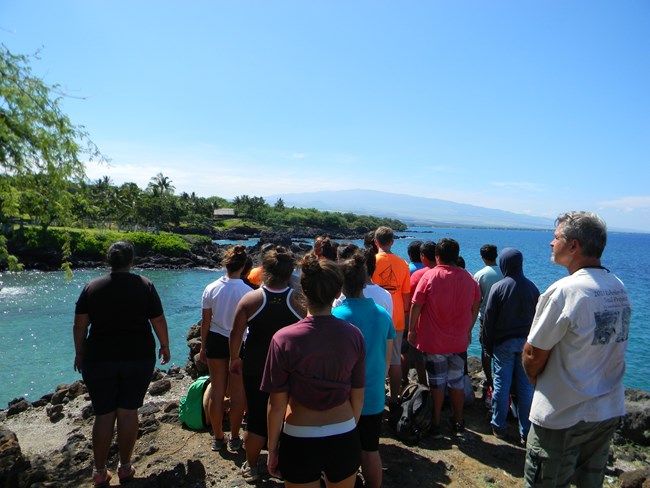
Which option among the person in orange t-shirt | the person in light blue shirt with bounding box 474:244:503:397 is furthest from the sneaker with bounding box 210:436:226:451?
the person in light blue shirt with bounding box 474:244:503:397

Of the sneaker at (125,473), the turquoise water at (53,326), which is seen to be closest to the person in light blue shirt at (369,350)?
the sneaker at (125,473)

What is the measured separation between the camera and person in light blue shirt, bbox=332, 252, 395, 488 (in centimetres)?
343

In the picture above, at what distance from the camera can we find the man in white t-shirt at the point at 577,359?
2.60 metres

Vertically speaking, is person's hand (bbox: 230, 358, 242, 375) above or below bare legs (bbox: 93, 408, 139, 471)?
above

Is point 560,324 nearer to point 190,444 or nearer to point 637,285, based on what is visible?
point 190,444

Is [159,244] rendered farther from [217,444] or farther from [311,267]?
[311,267]

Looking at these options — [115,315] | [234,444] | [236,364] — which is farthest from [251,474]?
[115,315]

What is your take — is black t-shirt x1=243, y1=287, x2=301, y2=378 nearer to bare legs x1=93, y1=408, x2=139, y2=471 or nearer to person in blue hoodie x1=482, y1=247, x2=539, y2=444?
bare legs x1=93, y1=408, x2=139, y2=471

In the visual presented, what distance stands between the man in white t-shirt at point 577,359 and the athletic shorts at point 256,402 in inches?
80.0

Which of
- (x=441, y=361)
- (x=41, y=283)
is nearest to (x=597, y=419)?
(x=441, y=361)

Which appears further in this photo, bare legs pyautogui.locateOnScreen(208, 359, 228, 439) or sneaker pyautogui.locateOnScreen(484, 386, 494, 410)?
sneaker pyautogui.locateOnScreen(484, 386, 494, 410)

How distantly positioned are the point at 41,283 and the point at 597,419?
38.1 m

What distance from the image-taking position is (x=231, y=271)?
4477mm

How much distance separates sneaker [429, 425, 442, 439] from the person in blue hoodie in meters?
0.71
